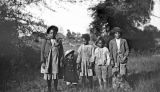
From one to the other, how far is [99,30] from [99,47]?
25575 mm

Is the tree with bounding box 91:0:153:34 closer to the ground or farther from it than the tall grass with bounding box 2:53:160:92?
farther from it

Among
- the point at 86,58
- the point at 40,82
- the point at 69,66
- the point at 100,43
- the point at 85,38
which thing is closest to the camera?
the point at 100,43

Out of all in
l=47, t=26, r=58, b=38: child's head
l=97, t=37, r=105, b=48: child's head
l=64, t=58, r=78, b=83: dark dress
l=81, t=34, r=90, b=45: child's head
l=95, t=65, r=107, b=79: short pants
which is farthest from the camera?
l=64, t=58, r=78, b=83: dark dress

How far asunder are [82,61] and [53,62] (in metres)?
1.48

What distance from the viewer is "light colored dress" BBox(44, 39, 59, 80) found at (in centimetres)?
677

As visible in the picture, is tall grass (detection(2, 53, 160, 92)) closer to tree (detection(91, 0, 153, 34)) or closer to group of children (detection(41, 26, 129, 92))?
group of children (detection(41, 26, 129, 92))

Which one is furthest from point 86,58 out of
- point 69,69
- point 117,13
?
point 117,13

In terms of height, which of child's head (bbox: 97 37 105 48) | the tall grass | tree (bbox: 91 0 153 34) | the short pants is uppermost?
tree (bbox: 91 0 153 34)

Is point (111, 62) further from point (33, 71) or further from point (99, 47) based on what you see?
point (33, 71)

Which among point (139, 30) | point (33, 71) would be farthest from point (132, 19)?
point (33, 71)

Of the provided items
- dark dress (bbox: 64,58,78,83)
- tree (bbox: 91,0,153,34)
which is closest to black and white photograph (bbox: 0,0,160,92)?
dark dress (bbox: 64,58,78,83)

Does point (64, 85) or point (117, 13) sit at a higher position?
point (117, 13)

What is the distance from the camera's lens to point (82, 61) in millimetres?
8062

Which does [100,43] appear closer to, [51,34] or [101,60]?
[101,60]
